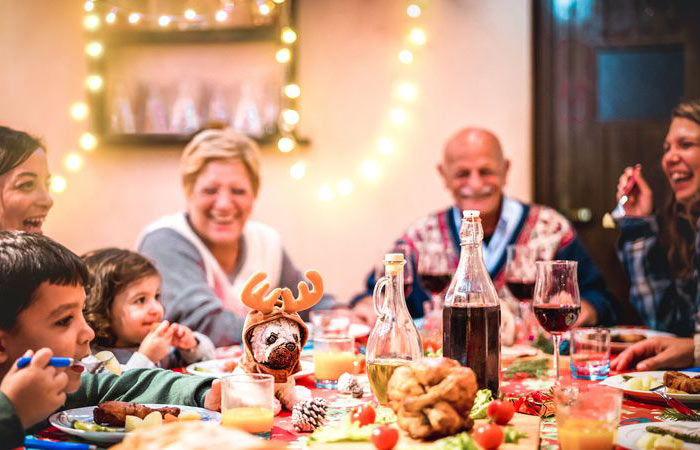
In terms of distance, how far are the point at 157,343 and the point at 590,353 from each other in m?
0.89

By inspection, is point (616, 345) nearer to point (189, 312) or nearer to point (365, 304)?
point (365, 304)

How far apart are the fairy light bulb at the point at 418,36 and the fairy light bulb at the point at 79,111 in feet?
4.90

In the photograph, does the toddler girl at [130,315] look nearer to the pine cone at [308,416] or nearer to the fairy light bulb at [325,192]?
the pine cone at [308,416]

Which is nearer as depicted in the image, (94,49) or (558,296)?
(558,296)

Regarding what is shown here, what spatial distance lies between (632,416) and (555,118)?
7.64 ft

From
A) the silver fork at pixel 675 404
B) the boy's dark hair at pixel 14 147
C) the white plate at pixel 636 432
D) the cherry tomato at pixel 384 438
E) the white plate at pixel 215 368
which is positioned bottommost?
the white plate at pixel 215 368

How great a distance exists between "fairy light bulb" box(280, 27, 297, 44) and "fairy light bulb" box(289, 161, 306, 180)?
1.79 ft

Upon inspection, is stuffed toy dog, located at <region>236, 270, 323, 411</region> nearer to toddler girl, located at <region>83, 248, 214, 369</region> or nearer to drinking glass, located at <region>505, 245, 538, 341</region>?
toddler girl, located at <region>83, 248, 214, 369</region>

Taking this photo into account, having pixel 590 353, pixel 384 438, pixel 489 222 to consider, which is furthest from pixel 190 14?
pixel 384 438

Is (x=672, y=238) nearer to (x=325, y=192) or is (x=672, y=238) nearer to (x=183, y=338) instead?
(x=325, y=192)

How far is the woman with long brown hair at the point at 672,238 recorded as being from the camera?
2.76 meters

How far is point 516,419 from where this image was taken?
3.96 ft

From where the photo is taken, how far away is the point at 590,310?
2660 millimetres

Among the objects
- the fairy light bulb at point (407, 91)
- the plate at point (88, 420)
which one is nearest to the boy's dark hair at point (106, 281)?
the plate at point (88, 420)
